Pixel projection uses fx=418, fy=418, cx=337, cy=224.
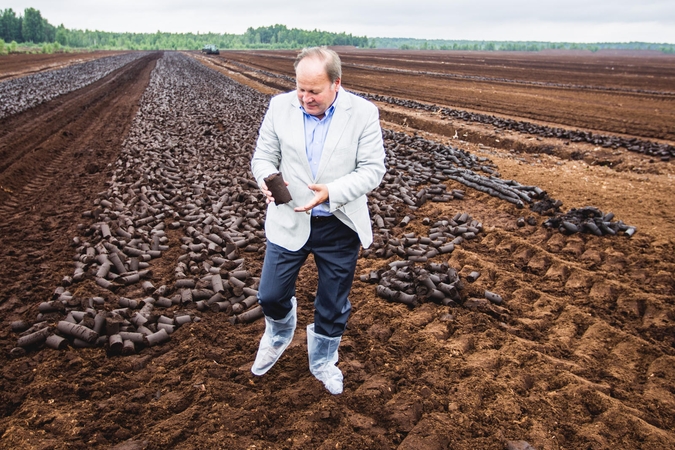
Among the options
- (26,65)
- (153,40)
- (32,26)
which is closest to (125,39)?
(153,40)

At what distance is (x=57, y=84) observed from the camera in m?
30.6

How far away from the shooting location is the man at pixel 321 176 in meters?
3.05

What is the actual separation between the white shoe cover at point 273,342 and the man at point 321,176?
0.28 m

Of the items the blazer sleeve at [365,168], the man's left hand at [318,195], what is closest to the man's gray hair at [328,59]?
the blazer sleeve at [365,168]

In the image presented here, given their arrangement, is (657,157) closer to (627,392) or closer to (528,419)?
(627,392)

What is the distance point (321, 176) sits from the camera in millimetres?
3230

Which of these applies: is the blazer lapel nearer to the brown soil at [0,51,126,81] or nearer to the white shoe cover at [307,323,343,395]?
the white shoe cover at [307,323,343,395]

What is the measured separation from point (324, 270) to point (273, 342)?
104 centimetres

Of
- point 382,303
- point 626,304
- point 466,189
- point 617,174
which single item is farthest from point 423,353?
point 617,174

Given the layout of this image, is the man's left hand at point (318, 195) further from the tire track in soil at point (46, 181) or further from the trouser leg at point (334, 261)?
the tire track in soil at point (46, 181)

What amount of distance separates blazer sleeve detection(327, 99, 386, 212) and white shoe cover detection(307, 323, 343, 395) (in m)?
1.34

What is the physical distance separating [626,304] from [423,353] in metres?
2.99

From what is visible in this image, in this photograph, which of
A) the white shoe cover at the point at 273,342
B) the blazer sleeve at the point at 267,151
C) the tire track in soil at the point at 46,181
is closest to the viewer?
the blazer sleeve at the point at 267,151

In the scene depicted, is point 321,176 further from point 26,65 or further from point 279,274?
point 26,65
